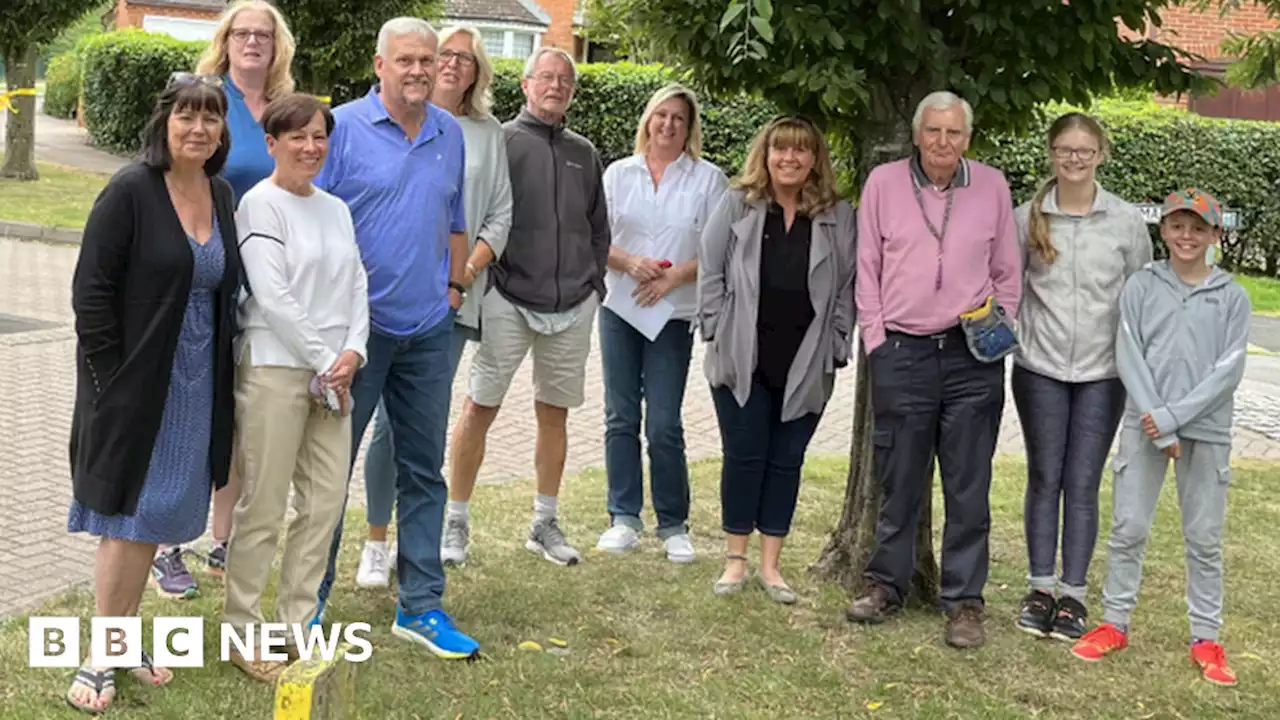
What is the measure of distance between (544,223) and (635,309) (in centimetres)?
54

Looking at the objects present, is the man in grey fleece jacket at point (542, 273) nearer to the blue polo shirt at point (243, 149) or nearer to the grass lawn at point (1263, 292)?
the blue polo shirt at point (243, 149)

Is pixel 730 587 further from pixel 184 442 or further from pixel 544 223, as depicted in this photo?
pixel 184 442

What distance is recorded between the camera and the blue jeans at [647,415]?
20.0 feet

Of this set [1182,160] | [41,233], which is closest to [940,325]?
[1182,160]

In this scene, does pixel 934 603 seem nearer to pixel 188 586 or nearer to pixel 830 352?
pixel 830 352

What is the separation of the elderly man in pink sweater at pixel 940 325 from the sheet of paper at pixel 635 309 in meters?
1.03

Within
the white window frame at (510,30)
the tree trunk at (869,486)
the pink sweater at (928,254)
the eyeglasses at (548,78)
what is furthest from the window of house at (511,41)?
the pink sweater at (928,254)

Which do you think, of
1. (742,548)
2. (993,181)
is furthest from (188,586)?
(993,181)

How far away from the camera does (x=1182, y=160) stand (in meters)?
18.6

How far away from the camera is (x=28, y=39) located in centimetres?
2219

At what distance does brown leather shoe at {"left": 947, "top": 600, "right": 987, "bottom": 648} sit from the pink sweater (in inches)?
40.9

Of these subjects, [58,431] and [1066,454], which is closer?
[1066,454]

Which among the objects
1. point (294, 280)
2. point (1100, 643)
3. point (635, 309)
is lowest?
point (1100, 643)

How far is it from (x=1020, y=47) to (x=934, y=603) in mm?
2192
